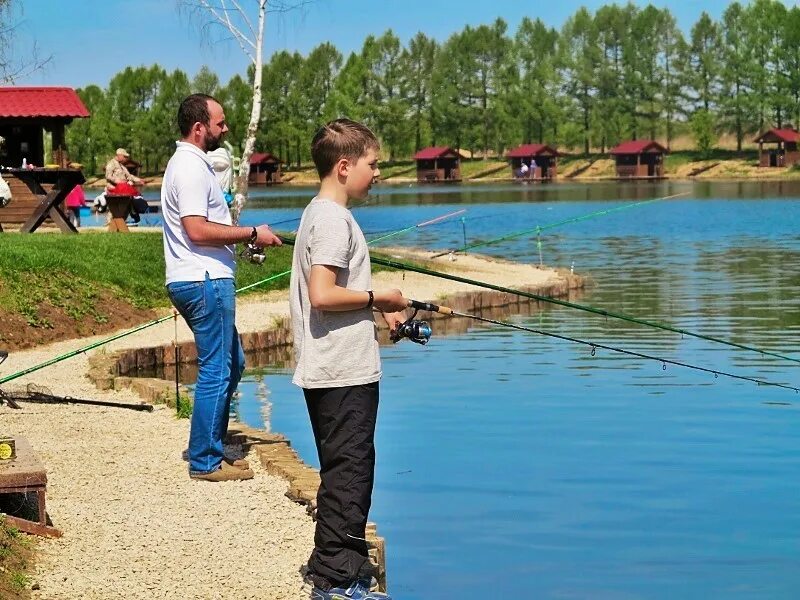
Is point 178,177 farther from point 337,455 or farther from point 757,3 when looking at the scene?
point 757,3

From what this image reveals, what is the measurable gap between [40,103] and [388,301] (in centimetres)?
2544

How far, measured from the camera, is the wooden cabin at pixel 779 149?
337 ft

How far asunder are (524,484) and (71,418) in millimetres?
3019

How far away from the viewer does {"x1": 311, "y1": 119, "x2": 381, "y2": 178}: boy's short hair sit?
594cm

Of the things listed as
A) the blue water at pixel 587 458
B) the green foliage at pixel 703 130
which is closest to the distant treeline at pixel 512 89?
the green foliage at pixel 703 130

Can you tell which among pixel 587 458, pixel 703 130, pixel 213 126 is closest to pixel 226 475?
pixel 213 126

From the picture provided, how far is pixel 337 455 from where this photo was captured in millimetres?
5949

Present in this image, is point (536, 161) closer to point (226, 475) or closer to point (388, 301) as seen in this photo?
point (226, 475)

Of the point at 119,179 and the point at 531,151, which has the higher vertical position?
the point at 119,179

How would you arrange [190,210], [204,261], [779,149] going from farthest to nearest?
[779,149] → [204,261] → [190,210]

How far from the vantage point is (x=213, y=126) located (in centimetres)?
798

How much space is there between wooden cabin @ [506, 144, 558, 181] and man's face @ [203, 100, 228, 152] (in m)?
110

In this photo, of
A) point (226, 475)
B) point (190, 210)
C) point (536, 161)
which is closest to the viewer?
point (190, 210)

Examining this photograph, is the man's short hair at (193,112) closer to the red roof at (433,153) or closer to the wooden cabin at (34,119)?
the wooden cabin at (34,119)
